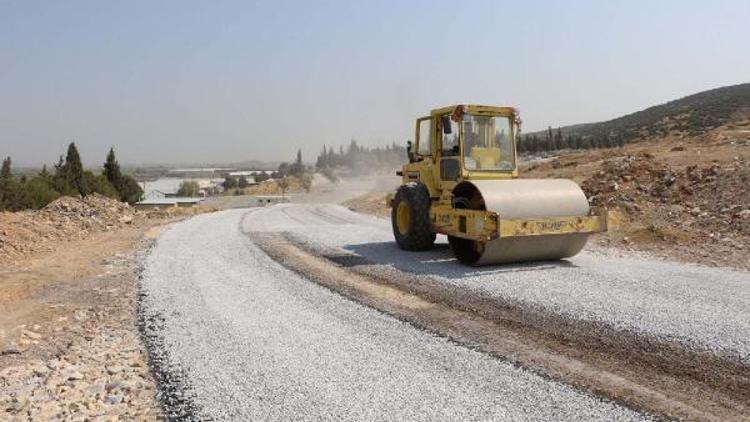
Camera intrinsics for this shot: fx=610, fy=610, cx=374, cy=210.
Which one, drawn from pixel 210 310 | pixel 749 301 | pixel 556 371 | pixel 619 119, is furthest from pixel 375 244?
pixel 619 119

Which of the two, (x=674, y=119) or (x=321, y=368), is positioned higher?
(x=674, y=119)

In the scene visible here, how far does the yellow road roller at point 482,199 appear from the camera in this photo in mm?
10086

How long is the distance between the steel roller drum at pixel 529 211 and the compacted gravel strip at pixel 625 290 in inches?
8.2

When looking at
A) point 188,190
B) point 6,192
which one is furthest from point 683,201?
point 188,190

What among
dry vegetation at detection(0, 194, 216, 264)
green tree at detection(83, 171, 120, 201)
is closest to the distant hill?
dry vegetation at detection(0, 194, 216, 264)

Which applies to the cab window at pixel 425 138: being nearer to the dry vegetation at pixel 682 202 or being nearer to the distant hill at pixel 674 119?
the dry vegetation at pixel 682 202

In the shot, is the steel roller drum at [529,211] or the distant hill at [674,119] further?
the distant hill at [674,119]

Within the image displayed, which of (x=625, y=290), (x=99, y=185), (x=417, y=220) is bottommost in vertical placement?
(x=625, y=290)

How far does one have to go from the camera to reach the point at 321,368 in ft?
18.1

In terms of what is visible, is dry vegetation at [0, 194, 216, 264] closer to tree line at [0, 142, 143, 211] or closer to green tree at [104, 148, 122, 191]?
tree line at [0, 142, 143, 211]

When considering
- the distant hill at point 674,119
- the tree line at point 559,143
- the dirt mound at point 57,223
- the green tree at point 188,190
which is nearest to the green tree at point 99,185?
the distant hill at point 674,119

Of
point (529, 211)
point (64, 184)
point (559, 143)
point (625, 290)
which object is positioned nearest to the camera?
point (625, 290)

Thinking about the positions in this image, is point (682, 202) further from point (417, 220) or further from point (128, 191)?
point (128, 191)

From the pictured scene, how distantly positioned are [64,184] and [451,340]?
7094cm
